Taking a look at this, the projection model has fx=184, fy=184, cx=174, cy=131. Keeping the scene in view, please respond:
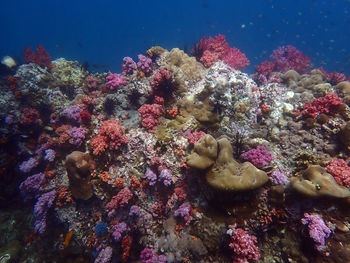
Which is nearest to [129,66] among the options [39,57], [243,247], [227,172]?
[227,172]

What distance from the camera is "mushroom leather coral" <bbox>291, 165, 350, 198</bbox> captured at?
4.01 m

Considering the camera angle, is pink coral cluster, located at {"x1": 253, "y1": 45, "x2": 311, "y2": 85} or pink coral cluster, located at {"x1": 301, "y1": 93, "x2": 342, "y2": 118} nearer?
pink coral cluster, located at {"x1": 301, "y1": 93, "x2": 342, "y2": 118}

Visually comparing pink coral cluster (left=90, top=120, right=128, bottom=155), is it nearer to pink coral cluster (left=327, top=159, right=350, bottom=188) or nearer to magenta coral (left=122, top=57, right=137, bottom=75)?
magenta coral (left=122, top=57, right=137, bottom=75)

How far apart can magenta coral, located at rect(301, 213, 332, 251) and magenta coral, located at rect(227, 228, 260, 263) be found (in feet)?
3.97

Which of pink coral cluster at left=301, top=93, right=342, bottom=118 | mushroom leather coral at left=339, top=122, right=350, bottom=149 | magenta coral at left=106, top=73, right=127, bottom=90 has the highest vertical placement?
magenta coral at left=106, top=73, right=127, bottom=90

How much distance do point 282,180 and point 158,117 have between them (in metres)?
4.33

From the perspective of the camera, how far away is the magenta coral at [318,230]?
155 inches

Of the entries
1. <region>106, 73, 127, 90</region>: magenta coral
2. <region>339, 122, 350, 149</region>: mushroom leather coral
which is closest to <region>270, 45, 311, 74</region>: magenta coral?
<region>339, 122, 350, 149</region>: mushroom leather coral

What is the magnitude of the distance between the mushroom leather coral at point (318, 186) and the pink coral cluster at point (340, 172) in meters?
0.79

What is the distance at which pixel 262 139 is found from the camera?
20.9 feet

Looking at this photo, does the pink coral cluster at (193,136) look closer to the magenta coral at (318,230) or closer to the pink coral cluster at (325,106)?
the magenta coral at (318,230)

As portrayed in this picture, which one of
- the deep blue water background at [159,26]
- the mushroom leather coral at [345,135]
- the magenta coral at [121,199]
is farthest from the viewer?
the deep blue water background at [159,26]

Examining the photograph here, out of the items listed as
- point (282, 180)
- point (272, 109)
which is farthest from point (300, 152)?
point (272, 109)

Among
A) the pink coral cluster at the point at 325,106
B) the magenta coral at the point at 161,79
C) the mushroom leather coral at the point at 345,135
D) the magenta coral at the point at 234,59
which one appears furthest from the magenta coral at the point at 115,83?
the mushroom leather coral at the point at 345,135
